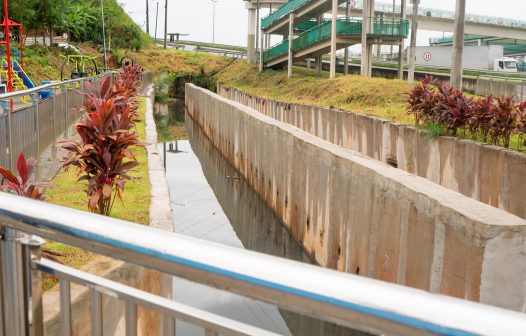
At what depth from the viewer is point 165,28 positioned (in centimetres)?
8056

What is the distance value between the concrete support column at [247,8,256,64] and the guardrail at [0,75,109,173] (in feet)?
125

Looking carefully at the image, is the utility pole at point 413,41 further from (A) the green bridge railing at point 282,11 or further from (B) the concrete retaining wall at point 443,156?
(B) the concrete retaining wall at point 443,156

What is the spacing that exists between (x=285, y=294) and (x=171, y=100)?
173ft

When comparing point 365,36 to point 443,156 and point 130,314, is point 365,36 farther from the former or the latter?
point 130,314

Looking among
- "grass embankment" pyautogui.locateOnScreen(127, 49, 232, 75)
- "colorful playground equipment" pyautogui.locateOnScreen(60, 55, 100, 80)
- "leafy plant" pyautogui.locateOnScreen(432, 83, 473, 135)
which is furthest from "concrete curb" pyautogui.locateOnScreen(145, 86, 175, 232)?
"grass embankment" pyautogui.locateOnScreen(127, 49, 232, 75)

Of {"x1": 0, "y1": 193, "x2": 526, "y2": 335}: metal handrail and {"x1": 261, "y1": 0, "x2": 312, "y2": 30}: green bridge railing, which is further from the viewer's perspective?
{"x1": 261, "y1": 0, "x2": 312, "y2": 30}: green bridge railing

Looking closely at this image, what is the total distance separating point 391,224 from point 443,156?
463 centimetres

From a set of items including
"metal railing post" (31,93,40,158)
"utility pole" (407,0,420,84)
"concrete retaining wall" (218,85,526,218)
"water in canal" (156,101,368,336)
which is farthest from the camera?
"utility pole" (407,0,420,84)

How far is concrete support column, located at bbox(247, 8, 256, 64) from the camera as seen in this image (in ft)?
169

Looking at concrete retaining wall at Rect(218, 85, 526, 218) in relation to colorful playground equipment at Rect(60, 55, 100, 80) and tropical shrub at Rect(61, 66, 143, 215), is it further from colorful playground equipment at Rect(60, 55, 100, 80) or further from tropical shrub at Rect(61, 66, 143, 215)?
colorful playground equipment at Rect(60, 55, 100, 80)

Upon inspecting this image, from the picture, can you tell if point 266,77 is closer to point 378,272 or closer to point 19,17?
point 19,17

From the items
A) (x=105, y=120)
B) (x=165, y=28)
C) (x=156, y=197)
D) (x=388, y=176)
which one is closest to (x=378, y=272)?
(x=388, y=176)

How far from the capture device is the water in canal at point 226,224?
8719 millimetres

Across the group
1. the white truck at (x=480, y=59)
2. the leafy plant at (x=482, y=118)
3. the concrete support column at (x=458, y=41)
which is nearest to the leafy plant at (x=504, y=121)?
the leafy plant at (x=482, y=118)
